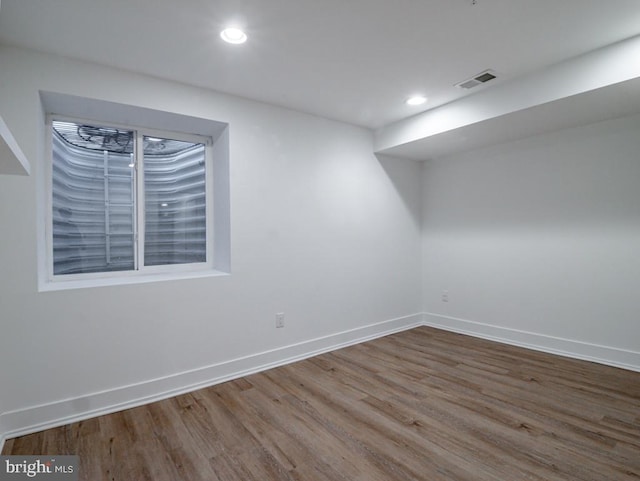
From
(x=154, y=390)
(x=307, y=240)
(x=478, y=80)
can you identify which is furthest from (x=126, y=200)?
(x=478, y=80)

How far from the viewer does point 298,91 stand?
9.55 feet

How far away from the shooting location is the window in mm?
2582

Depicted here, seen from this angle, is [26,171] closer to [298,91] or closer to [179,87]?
[179,87]

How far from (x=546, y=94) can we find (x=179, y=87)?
9.43 ft

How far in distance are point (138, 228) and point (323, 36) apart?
210cm

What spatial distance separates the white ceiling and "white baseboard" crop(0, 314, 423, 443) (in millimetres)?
2348

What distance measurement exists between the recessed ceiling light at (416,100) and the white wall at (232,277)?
0.80 m

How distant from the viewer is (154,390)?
255 centimetres

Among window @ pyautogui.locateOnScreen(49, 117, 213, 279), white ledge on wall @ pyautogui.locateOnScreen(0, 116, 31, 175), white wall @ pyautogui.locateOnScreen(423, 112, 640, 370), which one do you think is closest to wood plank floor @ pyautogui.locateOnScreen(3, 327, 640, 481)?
white wall @ pyautogui.locateOnScreen(423, 112, 640, 370)

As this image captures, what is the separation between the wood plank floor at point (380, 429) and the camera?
176cm

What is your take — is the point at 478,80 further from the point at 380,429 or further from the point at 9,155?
the point at 9,155

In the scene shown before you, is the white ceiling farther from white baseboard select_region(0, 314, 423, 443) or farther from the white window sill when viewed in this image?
white baseboard select_region(0, 314, 423, 443)

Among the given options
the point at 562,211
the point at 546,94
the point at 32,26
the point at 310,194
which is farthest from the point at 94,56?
the point at 562,211

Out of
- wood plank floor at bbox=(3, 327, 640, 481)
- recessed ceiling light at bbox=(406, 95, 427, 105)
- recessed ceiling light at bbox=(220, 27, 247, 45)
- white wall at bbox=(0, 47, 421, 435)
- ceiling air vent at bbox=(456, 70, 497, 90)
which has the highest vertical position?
recessed ceiling light at bbox=(406, 95, 427, 105)
